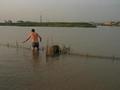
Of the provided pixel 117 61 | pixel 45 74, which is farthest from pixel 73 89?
pixel 117 61

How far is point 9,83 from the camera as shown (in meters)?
12.1

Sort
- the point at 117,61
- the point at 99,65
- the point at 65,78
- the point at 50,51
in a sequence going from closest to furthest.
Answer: the point at 65,78, the point at 99,65, the point at 117,61, the point at 50,51

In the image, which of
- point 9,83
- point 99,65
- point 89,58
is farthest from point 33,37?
point 9,83

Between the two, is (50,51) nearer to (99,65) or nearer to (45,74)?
(99,65)

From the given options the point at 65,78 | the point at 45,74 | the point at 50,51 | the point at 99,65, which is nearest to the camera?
the point at 65,78

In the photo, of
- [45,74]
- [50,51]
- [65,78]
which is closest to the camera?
[65,78]

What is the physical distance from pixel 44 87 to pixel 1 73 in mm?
3242

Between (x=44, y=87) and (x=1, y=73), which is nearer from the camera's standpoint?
(x=44, y=87)

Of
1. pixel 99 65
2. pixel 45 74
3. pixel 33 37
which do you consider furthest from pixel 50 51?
pixel 45 74

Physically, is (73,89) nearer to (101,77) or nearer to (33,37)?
(101,77)

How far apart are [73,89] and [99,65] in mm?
6039

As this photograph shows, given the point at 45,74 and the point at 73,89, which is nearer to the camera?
the point at 73,89

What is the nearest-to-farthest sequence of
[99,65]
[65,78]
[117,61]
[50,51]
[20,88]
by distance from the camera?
[20,88], [65,78], [99,65], [117,61], [50,51]

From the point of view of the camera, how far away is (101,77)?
13.8 metres
